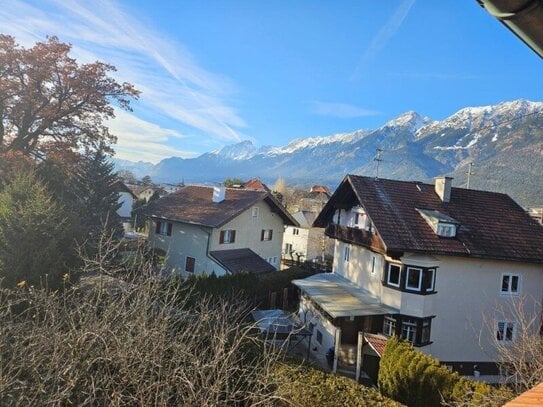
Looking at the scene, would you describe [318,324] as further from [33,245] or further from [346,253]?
[33,245]

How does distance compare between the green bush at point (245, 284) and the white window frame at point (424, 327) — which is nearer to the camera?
the white window frame at point (424, 327)

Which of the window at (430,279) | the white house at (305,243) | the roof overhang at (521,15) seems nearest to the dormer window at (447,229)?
the window at (430,279)

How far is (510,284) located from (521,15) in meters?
21.5

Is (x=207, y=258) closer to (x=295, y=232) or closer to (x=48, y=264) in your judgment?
(x=48, y=264)

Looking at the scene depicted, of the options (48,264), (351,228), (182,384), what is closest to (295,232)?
(351,228)

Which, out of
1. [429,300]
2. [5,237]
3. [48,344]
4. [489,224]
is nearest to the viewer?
[48,344]

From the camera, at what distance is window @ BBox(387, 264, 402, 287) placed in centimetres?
1847

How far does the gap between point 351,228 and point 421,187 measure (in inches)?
178

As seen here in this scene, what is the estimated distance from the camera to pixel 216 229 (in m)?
26.8

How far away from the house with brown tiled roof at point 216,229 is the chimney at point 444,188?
12.3 m

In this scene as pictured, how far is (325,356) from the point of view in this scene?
19.3m

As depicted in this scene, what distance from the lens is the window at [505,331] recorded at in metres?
19.1

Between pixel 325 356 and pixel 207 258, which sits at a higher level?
pixel 207 258

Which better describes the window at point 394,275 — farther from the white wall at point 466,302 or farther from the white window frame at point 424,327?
the white window frame at point 424,327
